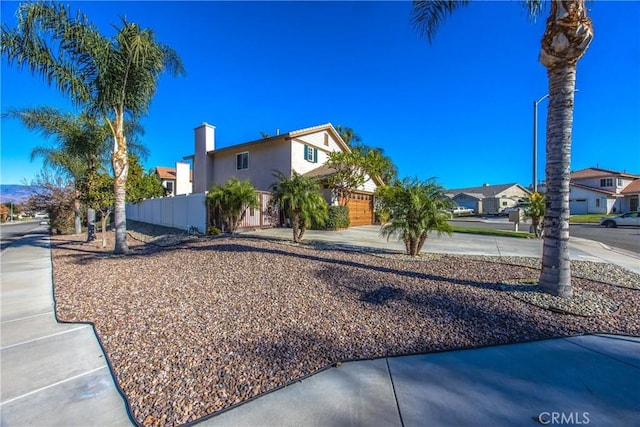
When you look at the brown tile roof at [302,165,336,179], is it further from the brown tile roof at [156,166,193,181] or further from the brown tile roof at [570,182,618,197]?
the brown tile roof at [570,182,618,197]

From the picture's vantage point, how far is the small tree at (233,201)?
14.0 metres

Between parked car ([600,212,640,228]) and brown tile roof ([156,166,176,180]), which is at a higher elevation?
brown tile roof ([156,166,176,180])

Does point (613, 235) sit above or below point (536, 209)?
below

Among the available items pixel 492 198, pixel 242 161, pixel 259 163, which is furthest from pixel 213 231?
pixel 492 198

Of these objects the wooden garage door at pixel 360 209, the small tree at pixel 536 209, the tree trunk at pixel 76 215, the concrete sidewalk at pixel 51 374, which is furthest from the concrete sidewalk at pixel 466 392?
the tree trunk at pixel 76 215

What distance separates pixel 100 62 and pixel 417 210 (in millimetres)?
10257

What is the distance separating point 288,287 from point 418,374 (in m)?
3.01

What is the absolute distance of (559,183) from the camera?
495cm

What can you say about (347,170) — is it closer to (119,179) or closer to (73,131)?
(119,179)

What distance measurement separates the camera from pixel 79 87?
836cm

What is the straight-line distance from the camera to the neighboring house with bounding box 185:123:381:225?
19.0 meters

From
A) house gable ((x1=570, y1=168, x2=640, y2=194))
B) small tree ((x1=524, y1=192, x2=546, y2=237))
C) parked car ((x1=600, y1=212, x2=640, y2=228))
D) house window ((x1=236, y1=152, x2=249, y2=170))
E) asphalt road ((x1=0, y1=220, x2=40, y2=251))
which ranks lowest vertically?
asphalt road ((x1=0, y1=220, x2=40, y2=251))

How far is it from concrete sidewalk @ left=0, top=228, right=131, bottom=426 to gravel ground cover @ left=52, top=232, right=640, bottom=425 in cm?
15

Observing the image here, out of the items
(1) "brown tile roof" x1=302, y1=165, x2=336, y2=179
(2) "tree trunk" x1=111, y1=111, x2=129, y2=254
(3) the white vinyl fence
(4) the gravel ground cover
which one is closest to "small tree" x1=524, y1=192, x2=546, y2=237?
(4) the gravel ground cover
